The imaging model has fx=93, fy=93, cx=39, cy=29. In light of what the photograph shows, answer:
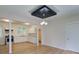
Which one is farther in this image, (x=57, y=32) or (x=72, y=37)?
(x=57, y=32)

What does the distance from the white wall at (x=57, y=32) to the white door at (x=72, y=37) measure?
0.74ft

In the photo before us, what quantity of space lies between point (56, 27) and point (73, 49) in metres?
1.90

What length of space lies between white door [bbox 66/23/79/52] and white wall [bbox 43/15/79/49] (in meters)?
0.23

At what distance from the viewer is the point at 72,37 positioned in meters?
5.31

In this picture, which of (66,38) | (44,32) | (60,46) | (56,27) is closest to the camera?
(66,38)

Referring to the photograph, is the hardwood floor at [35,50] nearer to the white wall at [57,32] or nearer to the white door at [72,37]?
the white door at [72,37]

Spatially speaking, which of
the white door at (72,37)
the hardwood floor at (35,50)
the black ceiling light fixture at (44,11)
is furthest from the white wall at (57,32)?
the black ceiling light fixture at (44,11)

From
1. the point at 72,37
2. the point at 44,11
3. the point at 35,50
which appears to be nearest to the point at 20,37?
the point at 35,50

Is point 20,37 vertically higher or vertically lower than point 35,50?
higher

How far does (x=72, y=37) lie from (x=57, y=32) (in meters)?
1.23

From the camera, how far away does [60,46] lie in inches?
238

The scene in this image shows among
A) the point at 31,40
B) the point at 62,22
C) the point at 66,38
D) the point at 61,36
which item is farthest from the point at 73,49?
the point at 31,40

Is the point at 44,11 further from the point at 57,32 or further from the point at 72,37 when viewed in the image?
the point at 57,32
